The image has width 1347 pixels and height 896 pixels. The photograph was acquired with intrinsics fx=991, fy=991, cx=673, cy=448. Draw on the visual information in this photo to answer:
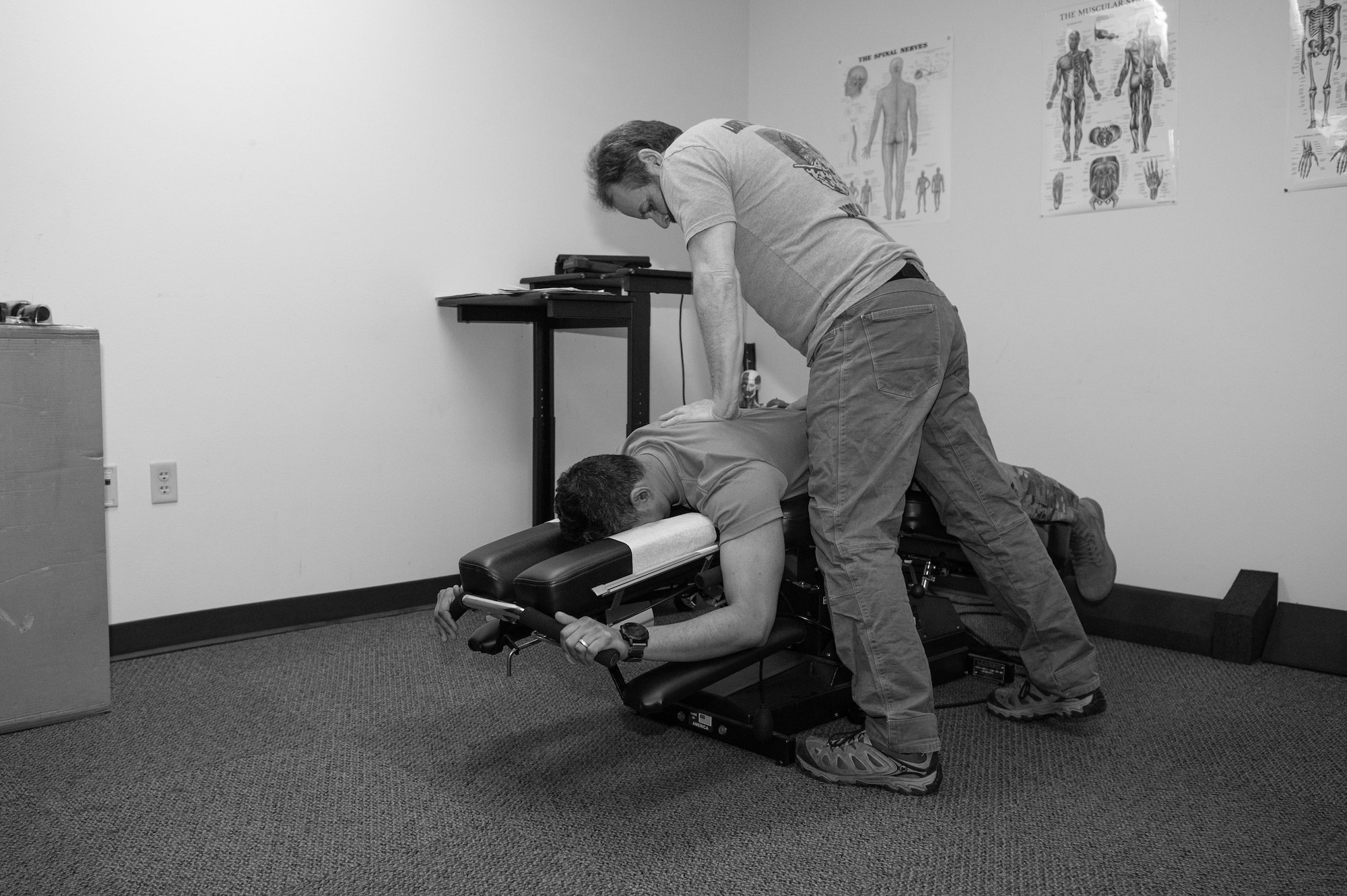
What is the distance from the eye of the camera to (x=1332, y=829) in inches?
63.6

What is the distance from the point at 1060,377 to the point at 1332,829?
5.27 ft

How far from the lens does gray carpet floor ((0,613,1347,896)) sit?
1.48 meters

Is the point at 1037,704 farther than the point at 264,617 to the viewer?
No

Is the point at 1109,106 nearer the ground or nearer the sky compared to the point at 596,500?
nearer the sky

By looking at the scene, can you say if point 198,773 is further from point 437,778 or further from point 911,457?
point 911,457

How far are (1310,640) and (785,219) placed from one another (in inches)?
68.3

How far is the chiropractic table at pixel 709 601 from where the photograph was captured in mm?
1562

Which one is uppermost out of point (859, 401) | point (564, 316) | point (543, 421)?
point (564, 316)

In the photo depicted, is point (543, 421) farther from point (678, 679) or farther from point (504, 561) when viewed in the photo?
point (678, 679)

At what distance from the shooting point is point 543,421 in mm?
3061

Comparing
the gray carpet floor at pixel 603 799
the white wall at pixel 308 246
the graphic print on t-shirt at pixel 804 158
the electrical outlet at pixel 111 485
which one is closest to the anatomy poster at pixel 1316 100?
the gray carpet floor at pixel 603 799

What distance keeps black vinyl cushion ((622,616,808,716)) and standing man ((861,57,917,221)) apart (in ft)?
6.82

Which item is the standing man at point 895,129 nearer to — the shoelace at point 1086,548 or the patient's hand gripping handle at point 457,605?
the shoelace at point 1086,548

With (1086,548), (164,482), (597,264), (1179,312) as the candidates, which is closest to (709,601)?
(1086,548)
